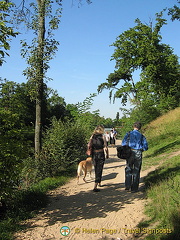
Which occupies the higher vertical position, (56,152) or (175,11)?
(175,11)

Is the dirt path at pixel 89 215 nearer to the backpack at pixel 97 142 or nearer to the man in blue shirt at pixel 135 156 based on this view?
the man in blue shirt at pixel 135 156

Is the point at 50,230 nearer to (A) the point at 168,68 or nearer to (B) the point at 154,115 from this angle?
(B) the point at 154,115

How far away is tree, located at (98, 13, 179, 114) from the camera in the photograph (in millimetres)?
29916

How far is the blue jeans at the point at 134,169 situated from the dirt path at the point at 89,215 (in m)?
0.23

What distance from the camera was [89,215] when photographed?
Result: 471cm

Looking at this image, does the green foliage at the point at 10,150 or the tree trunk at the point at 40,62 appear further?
the tree trunk at the point at 40,62

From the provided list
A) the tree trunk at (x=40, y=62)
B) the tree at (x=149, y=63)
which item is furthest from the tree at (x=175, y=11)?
the tree at (x=149, y=63)

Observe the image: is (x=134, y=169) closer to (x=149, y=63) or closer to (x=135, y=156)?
(x=135, y=156)

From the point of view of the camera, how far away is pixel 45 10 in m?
8.62

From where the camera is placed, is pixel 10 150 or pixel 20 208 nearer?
pixel 10 150

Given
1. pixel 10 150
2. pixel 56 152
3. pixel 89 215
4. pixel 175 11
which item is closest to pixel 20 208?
pixel 89 215

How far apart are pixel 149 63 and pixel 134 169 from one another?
27.3 m

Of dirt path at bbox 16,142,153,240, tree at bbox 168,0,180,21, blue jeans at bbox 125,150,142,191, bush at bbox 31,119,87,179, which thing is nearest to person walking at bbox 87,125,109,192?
dirt path at bbox 16,142,153,240

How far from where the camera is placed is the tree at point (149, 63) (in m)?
29.9
